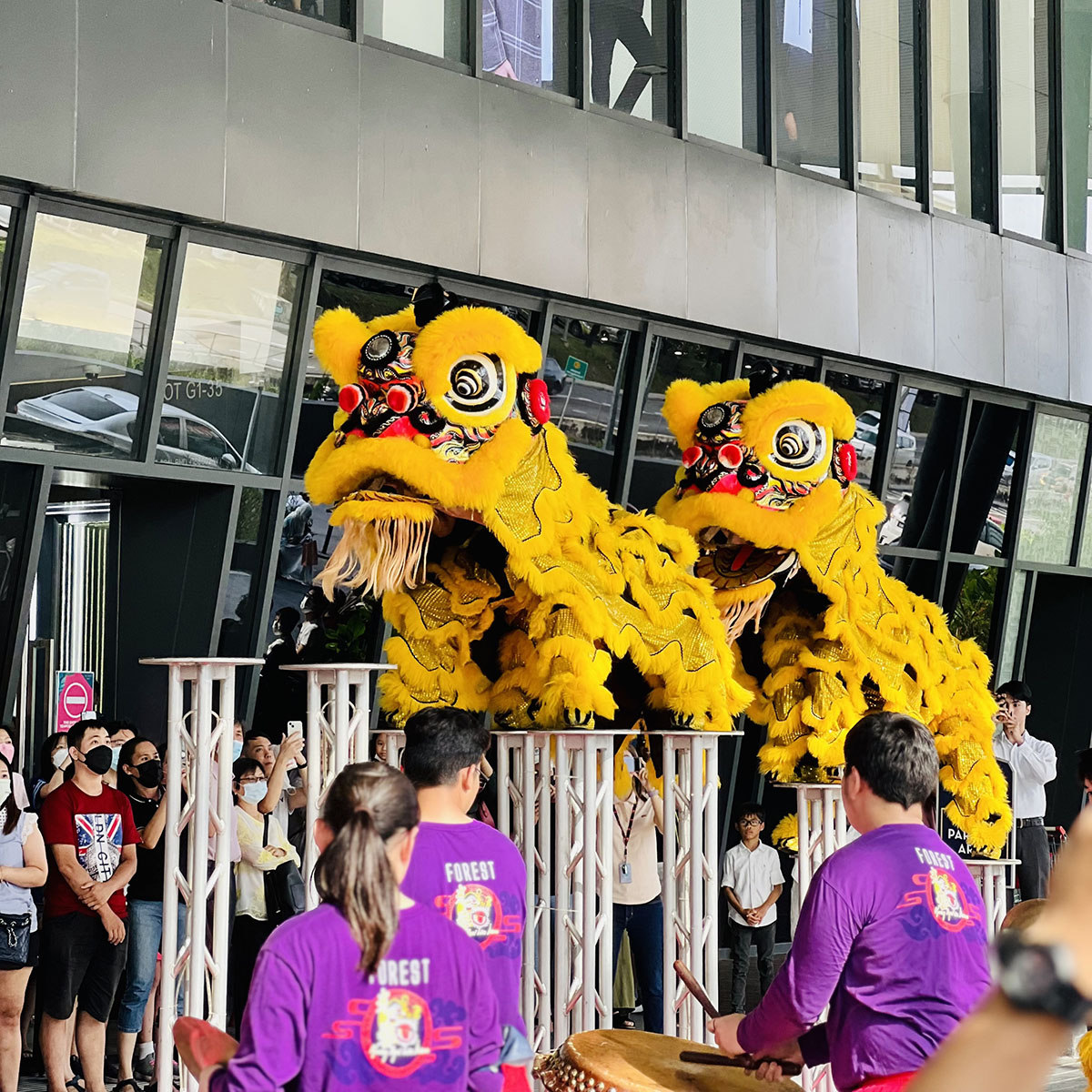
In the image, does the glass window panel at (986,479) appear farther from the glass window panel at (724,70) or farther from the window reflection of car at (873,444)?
the glass window panel at (724,70)

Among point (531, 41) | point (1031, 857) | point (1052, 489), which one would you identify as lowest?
point (1031, 857)

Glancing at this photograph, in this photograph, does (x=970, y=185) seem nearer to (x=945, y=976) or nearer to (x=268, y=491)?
(x=268, y=491)

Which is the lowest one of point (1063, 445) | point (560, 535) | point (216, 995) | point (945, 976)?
point (216, 995)

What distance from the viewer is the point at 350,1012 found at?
8.62 ft

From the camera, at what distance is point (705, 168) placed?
11141mm

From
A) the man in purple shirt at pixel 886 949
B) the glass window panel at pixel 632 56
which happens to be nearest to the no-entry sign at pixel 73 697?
the glass window panel at pixel 632 56

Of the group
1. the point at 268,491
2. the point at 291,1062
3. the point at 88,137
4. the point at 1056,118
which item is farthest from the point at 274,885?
the point at 1056,118

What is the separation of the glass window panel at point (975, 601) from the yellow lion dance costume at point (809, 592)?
229 inches

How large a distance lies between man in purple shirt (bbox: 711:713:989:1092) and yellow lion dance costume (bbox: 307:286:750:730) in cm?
257

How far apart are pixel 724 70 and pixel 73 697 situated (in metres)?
6.25

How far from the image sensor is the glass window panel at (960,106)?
13.3 meters

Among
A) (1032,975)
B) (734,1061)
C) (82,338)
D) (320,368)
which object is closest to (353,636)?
(320,368)

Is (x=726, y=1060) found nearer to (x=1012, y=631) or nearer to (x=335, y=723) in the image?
(x=335, y=723)

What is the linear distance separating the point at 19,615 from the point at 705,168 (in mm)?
5497
